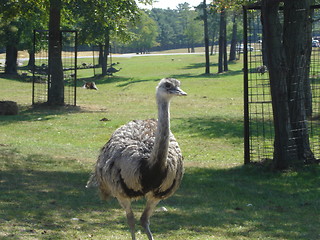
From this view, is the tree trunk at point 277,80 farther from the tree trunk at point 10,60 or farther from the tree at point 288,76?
the tree trunk at point 10,60

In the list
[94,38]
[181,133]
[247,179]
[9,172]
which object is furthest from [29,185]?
[94,38]

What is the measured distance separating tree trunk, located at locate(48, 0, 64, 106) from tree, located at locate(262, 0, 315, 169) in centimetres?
1349

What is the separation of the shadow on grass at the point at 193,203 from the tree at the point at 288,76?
1.81ft

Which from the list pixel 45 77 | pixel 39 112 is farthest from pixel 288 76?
pixel 45 77

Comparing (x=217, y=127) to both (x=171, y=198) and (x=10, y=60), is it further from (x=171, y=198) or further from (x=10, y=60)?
(x=10, y=60)

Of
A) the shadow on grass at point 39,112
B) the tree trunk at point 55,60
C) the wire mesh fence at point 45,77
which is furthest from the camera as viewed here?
the wire mesh fence at point 45,77

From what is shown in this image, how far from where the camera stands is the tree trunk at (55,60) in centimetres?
2503

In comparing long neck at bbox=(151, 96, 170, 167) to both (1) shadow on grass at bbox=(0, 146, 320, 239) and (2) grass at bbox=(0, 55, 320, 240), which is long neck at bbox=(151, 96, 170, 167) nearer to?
(2) grass at bbox=(0, 55, 320, 240)

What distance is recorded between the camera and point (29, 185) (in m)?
11.2

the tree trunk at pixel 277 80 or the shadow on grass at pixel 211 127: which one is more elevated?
the tree trunk at pixel 277 80

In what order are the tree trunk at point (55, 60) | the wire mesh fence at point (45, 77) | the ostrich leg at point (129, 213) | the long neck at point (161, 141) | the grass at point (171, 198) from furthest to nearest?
1. the wire mesh fence at point (45, 77)
2. the tree trunk at point (55, 60)
3. the grass at point (171, 198)
4. the ostrich leg at point (129, 213)
5. the long neck at point (161, 141)

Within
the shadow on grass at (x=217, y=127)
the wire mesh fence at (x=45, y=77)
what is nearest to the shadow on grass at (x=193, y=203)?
the shadow on grass at (x=217, y=127)

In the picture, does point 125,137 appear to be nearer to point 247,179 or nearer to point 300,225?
point 300,225

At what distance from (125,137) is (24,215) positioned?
7.72 ft
